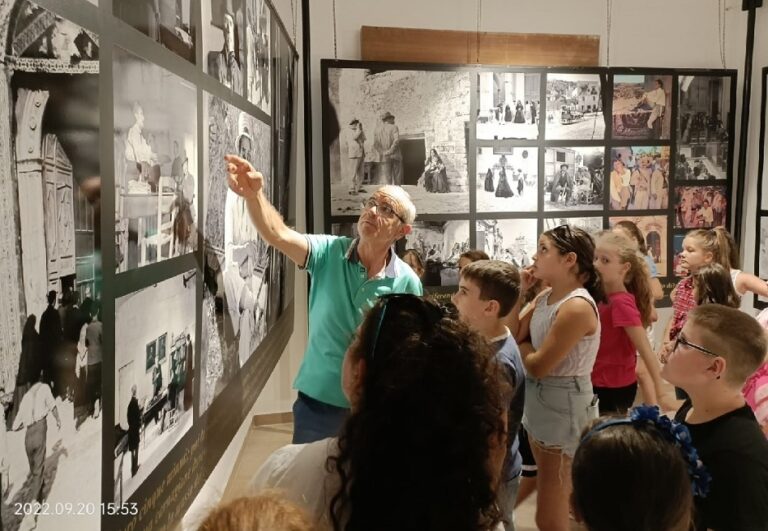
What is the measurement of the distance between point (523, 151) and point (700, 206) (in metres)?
1.91

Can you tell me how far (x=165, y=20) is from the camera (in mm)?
1650

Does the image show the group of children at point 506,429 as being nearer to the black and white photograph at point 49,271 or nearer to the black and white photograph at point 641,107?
the black and white photograph at point 49,271

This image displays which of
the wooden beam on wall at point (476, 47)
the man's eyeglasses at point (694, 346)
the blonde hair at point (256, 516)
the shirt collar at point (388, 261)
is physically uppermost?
the wooden beam on wall at point (476, 47)

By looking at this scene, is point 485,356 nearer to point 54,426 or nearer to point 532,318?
point 54,426

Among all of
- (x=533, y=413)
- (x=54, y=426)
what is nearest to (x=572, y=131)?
(x=533, y=413)

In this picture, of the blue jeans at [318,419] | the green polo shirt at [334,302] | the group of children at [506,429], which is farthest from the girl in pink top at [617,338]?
the blue jeans at [318,419]

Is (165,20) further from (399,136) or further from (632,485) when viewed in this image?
(399,136)

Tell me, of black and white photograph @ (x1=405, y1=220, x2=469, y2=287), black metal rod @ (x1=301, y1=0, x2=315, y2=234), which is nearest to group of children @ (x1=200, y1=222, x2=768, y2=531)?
black and white photograph @ (x1=405, y1=220, x2=469, y2=287)

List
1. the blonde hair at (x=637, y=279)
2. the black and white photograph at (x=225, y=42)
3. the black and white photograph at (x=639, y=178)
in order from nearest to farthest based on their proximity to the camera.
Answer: the black and white photograph at (x=225, y=42)
the blonde hair at (x=637, y=279)
the black and white photograph at (x=639, y=178)

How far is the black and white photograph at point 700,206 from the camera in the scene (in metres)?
6.28

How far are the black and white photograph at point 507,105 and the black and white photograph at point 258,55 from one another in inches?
107

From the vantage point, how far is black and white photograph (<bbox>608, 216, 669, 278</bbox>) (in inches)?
244

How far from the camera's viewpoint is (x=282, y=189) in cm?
397

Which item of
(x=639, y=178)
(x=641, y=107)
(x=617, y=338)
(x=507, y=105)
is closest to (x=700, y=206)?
(x=639, y=178)
